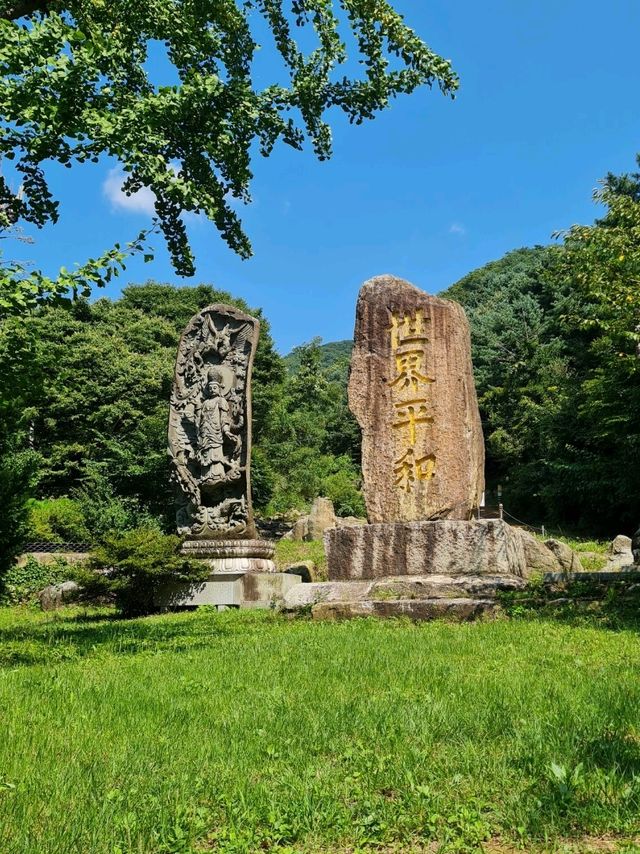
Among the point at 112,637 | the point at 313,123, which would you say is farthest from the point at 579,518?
the point at 112,637

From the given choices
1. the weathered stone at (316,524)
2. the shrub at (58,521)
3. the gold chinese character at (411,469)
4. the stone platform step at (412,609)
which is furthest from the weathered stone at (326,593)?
the weathered stone at (316,524)

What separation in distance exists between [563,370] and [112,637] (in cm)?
2790

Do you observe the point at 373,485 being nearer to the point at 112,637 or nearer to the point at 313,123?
the point at 112,637

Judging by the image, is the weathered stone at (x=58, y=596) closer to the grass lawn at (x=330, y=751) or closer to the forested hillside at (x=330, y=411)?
the forested hillside at (x=330, y=411)

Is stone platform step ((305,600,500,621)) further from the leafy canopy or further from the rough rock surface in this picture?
the rough rock surface

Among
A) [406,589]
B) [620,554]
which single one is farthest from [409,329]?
[620,554]

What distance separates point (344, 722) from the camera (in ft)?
10.7

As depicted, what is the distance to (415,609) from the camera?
7.30 metres

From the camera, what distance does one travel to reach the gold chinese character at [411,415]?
8.88m

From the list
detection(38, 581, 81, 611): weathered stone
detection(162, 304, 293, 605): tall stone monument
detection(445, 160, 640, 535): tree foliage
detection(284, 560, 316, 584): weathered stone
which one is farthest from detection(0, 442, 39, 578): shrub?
detection(445, 160, 640, 535): tree foliage

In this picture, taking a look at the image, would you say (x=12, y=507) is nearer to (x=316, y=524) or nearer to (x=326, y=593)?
(x=326, y=593)

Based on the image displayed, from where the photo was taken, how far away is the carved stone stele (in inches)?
487

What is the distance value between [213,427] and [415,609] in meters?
6.19

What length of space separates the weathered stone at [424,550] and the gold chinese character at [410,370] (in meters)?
1.82
